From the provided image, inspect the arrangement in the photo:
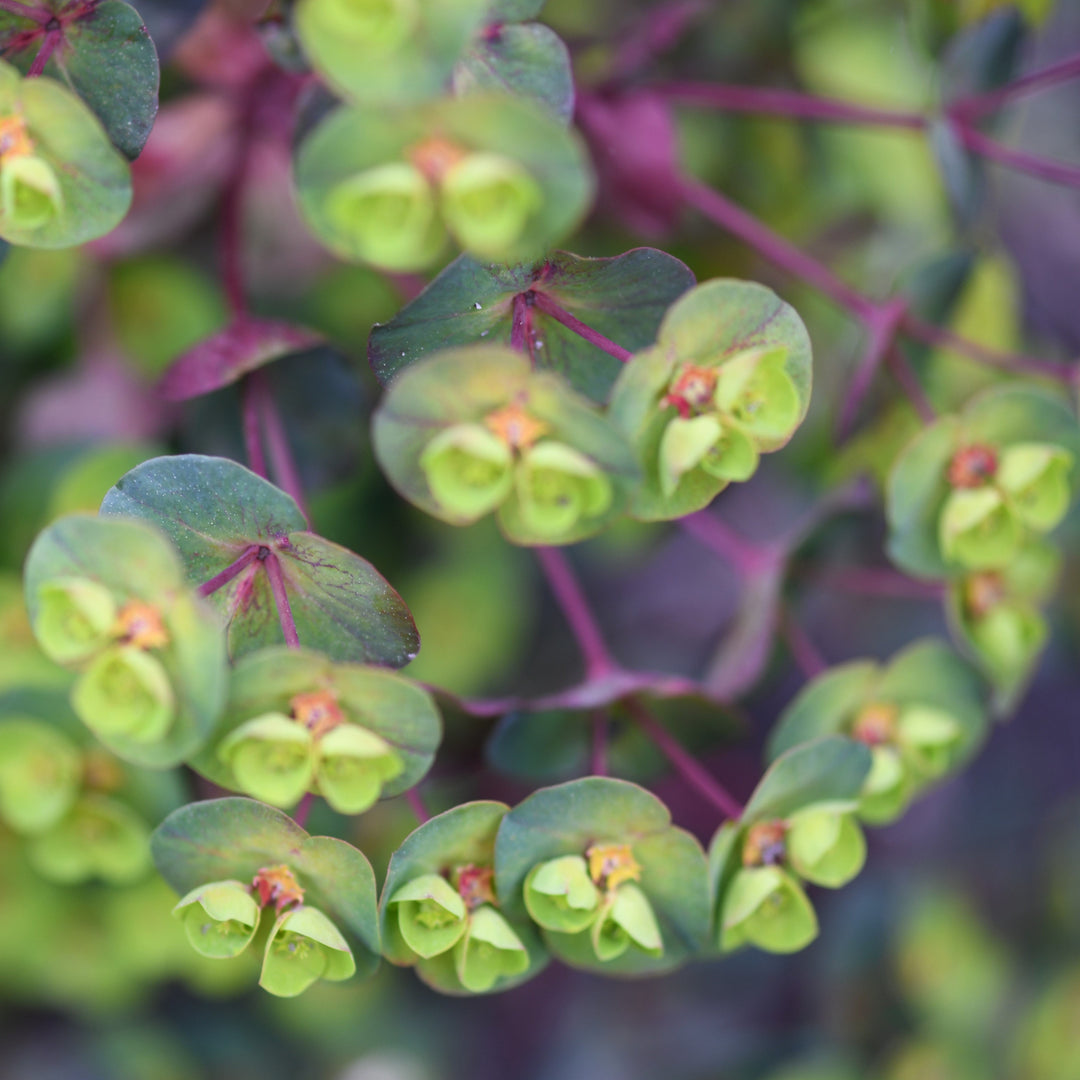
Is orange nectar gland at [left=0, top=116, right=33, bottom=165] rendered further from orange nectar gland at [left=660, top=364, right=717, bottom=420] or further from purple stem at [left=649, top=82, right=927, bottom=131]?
purple stem at [left=649, top=82, right=927, bottom=131]

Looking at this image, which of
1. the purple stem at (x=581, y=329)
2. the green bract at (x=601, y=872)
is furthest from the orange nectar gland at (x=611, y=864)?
the purple stem at (x=581, y=329)

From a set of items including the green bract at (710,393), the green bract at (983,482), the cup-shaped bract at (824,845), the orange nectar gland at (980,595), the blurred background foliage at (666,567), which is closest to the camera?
the green bract at (710,393)

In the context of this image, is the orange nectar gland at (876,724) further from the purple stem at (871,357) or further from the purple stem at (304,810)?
the purple stem at (304,810)

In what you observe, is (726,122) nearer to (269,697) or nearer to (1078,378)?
(1078,378)

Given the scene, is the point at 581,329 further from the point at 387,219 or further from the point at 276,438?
the point at 276,438

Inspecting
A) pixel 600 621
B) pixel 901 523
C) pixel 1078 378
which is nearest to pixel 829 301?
pixel 1078 378

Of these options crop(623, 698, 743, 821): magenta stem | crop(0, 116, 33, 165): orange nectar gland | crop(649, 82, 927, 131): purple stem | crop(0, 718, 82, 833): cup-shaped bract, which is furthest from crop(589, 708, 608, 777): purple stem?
crop(649, 82, 927, 131): purple stem

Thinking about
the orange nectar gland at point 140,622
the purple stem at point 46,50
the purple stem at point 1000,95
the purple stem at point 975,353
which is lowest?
the purple stem at point 975,353

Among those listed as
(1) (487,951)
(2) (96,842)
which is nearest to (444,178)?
(1) (487,951)
